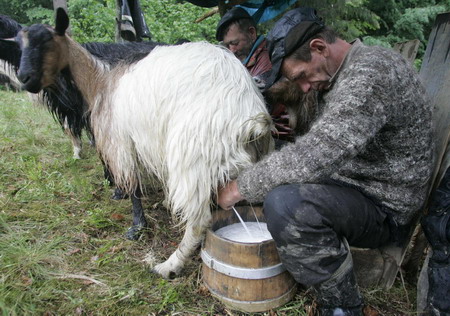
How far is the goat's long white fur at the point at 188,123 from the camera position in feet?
6.24

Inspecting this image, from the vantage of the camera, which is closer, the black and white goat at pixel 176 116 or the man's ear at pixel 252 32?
the black and white goat at pixel 176 116

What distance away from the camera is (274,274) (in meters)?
1.89

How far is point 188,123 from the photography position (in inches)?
74.9

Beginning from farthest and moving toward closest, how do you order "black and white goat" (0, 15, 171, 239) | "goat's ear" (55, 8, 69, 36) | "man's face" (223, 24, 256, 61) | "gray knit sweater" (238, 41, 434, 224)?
"man's face" (223, 24, 256, 61), "black and white goat" (0, 15, 171, 239), "goat's ear" (55, 8, 69, 36), "gray knit sweater" (238, 41, 434, 224)

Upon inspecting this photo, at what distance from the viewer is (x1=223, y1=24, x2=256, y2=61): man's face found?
3.35m

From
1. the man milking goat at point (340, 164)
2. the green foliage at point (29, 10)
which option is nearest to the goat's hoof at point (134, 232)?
the man milking goat at point (340, 164)

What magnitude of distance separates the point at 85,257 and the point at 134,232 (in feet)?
1.39

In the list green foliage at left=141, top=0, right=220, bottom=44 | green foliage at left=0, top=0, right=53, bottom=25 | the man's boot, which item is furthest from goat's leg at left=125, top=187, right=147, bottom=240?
green foliage at left=0, top=0, right=53, bottom=25

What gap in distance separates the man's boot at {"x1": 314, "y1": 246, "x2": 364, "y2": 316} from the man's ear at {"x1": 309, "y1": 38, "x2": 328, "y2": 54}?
A: 106cm

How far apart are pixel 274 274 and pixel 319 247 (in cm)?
38

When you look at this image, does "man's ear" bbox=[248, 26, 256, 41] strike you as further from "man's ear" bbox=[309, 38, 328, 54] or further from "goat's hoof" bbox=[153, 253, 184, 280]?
"goat's hoof" bbox=[153, 253, 184, 280]

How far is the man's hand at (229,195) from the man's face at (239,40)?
6.22 ft

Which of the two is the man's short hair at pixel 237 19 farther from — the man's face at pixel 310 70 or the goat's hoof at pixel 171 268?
the goat's hoof at pixel 171 268

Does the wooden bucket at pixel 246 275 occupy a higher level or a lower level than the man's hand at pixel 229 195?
lower
